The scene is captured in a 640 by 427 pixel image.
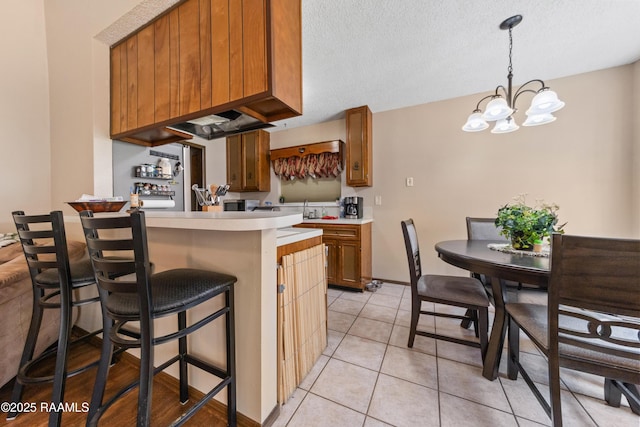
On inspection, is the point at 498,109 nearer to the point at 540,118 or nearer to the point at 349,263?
the point at 540,118

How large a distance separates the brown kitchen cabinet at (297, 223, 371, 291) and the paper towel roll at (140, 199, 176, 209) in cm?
170

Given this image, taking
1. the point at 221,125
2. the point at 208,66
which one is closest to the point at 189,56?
the point at 208,66

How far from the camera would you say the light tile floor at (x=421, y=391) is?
1163mm

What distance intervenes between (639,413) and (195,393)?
2.31 m

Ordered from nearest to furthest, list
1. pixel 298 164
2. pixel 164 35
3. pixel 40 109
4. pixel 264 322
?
pixel 264 322, pixel 164 35, pixel 40 109, pixel 298 164

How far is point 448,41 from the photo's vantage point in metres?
1.90

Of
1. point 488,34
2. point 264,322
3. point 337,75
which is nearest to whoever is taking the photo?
point 264,322

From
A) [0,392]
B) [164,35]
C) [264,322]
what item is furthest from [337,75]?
[0,392]

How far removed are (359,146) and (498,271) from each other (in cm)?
234

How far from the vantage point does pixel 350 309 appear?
245 centimetres

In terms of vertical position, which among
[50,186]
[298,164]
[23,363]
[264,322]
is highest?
[298,164]

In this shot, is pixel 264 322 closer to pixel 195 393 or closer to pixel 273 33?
pixel 195 393

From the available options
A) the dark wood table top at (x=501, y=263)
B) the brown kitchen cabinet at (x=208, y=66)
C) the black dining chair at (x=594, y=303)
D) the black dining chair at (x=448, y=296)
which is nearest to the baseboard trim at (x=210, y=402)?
the black dining chair at (x=448, y=296)

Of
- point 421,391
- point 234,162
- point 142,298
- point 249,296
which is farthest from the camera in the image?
point 234,162
